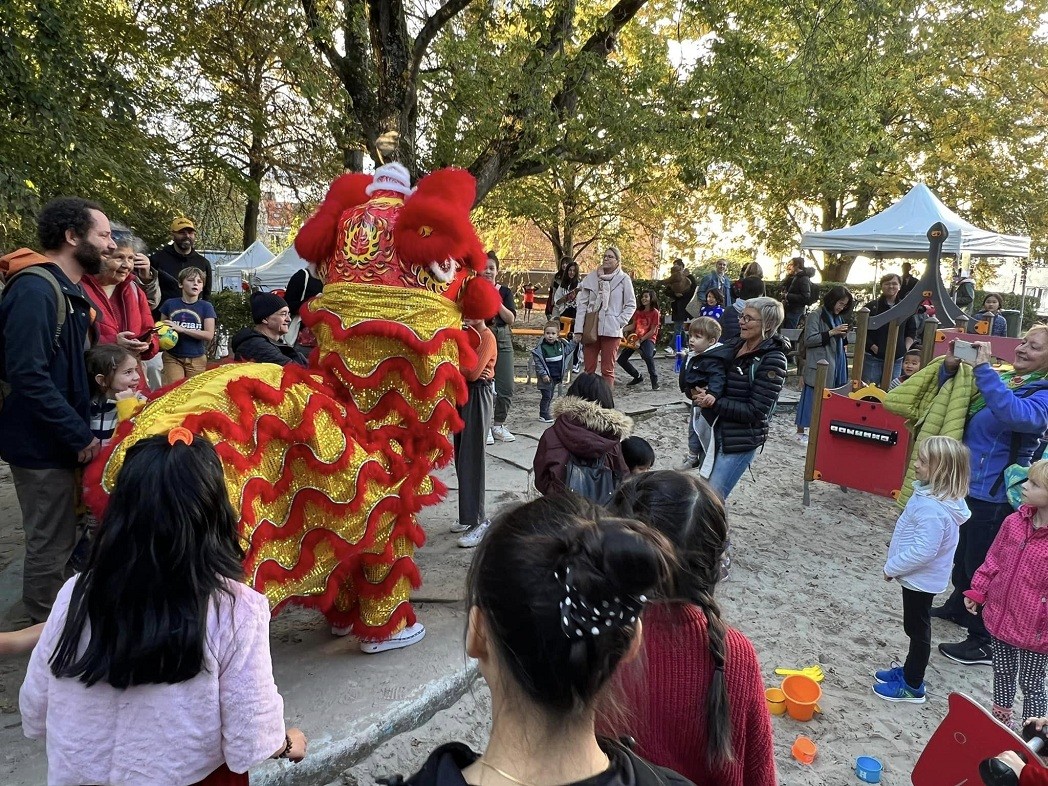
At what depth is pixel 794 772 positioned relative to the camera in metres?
2.79

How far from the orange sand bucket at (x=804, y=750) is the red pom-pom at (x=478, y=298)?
2.22 meters

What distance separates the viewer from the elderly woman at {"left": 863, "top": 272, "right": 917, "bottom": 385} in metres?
7.72

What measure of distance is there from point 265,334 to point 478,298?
54.1 inches

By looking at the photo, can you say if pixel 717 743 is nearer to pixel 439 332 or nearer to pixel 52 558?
pixel 439 332

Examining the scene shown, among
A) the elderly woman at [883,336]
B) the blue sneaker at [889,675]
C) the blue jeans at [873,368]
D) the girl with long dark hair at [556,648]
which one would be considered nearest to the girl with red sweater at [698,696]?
the girl with long dark hair at [556,648]

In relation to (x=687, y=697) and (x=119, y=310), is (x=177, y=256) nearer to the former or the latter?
(x=119, y=310)

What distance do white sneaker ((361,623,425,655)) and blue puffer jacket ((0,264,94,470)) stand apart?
4.93 ft

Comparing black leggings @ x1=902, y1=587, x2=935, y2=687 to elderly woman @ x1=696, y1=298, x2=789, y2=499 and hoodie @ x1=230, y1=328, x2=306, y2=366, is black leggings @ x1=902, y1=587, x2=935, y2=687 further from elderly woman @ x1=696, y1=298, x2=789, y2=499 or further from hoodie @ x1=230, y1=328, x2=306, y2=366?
hoodie @ x1=230, y1=328, x2=306, y2=366

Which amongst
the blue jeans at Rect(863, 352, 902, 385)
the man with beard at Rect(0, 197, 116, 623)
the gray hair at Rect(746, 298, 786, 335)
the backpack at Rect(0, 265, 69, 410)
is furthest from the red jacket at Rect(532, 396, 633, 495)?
the blue jeans at Rect(863, 352, 902, 385)

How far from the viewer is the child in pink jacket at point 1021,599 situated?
2830mm

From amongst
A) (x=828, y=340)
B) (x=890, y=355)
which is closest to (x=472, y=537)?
(x=890, y=355)

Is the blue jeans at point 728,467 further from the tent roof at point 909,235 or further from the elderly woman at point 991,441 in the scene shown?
the tent roof at point 909,235

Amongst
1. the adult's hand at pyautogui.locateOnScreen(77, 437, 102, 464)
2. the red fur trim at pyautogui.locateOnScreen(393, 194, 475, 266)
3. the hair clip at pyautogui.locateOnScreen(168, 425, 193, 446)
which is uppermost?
the red fur trim at pyautogui.locateOnScreen(393, 194, 475, 266)

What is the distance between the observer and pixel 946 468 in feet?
10.6
